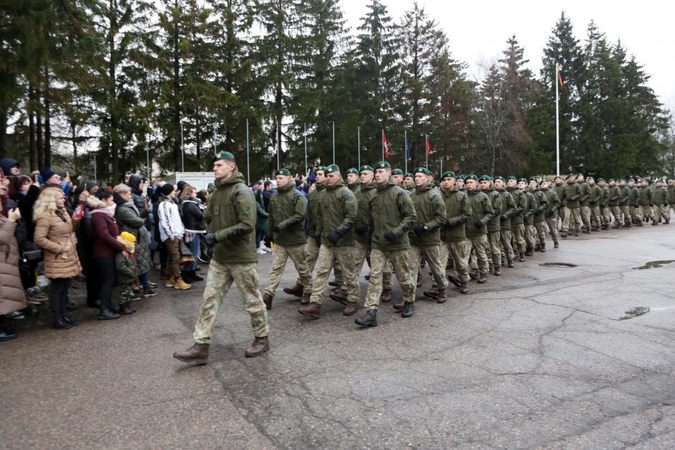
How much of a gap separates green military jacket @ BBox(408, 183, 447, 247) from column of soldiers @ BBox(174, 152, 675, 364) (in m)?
0.02


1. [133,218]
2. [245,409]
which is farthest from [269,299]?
[245,409]

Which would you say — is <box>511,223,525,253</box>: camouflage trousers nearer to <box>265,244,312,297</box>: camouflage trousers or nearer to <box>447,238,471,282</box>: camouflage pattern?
<box>447,238,471,282</box>: camouflage pattern

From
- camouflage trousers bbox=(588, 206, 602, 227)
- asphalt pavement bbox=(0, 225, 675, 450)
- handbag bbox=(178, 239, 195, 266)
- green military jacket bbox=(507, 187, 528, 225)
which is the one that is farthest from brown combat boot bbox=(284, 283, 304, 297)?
camouflage trousers bbox=(588, 206, 602, 227)

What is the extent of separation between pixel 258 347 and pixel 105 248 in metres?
3.01

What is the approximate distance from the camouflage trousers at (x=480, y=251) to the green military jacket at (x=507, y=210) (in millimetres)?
1504

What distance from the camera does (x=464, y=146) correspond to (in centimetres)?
4059

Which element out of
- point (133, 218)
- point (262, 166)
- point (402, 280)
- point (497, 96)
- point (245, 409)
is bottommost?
point (245, 409)

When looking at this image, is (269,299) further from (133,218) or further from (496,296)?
(496,296)

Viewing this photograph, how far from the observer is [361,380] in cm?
423

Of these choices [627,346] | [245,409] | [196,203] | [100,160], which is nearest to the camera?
[245,409]

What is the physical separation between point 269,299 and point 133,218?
2.51 m

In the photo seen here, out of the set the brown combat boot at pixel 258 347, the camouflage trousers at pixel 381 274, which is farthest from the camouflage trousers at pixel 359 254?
the brown combat boot at pixel 258 347

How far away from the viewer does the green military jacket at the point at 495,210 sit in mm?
9734

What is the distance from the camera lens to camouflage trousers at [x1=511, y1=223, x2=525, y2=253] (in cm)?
1125
